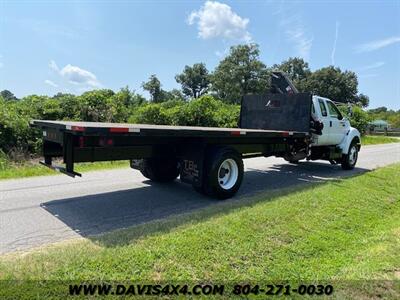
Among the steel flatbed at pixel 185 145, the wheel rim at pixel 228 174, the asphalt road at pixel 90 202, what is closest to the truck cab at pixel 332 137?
the steel flatbed at pixel 185 145

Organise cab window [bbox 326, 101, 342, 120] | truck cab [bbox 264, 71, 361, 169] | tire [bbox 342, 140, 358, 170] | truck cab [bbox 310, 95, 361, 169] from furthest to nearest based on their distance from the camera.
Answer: tire [bbox 342, 140, 358, 170] < cab window [bbox 326, 101, 342, 120] < truck cab [bbox 310, 95, 361, 169] < truck cab [bbox 264, 71, 361, 169]

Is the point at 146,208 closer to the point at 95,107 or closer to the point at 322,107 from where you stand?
the point at 322,107

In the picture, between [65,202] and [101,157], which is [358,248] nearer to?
[101,157]

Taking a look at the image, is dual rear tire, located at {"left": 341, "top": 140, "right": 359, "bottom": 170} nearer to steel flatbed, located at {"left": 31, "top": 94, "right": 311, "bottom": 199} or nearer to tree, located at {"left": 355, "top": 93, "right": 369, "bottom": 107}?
steel flatbed, located at {"left": 31, "top": 94, "right": 311, "bottom": 199}

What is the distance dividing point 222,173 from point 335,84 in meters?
73.2

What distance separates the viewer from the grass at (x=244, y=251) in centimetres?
363

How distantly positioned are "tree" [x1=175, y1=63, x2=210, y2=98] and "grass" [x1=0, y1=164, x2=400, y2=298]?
7698 cm

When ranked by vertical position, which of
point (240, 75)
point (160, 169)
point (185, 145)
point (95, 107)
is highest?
point (240, 75)

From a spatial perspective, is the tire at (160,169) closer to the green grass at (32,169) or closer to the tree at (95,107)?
the green grass at (32,169)

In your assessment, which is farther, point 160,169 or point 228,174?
point 160,169

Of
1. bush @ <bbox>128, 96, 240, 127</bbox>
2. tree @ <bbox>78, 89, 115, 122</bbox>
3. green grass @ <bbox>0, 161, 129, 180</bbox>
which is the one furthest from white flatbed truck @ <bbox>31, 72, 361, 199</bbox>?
tree @ <bbox>78, 89, 115, 122</bbox>

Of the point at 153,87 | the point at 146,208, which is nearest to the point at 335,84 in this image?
the point at 153,87

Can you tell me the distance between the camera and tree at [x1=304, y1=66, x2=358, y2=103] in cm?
7269

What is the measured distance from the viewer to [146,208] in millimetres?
6176
